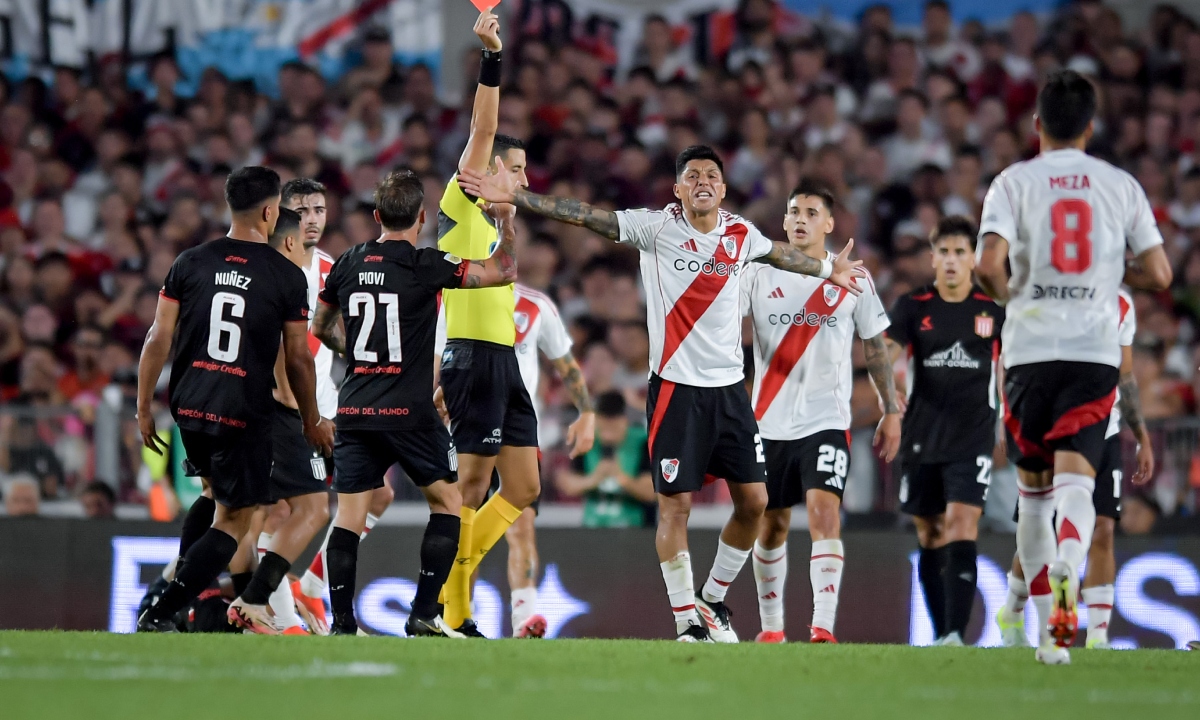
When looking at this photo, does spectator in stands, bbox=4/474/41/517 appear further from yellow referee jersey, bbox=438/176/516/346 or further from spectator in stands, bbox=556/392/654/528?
yellow referee jersey, bbox=438/176/516/346

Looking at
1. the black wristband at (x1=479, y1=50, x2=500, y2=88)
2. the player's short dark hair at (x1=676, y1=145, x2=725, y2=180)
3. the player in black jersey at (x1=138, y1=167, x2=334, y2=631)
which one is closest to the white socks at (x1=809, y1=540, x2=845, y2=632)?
→ the player's short dark hair at (x1=676, y1=145, x2=725, y2=180)

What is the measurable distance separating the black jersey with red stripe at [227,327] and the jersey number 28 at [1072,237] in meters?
3.54

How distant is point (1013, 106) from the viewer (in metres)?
16.4

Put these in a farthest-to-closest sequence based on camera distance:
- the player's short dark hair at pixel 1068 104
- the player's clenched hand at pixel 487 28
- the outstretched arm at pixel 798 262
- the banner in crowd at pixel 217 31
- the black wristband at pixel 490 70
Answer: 1. the banner in crowd at pixel 217 31
2. the outstretched arm at pixel 798 262
3. the black wristband at pixel 490 70
4. the player's clenched hand at pixel 487 28
5. the player's short dark hair at pixel 1068 104

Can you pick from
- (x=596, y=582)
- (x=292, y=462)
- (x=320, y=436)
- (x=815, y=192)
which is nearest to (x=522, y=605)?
(x=596, y=582)

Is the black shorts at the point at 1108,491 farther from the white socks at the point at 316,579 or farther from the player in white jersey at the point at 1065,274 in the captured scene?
the white socks at the point at 316,579

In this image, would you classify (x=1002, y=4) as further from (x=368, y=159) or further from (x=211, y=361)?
(x=211, y=361)

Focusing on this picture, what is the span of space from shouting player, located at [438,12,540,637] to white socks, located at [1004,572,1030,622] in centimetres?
289

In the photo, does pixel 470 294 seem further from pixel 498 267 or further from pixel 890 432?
pixel 890 432

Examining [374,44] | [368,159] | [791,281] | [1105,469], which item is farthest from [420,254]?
[374,44]

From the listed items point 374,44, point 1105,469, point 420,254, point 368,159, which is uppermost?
point 374,44

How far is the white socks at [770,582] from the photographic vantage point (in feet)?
30.0

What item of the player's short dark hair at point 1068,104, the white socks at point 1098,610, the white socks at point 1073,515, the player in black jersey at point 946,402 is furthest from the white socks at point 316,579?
the player's short dark hair at point 1068,104

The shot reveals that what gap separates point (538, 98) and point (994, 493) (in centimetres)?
733
